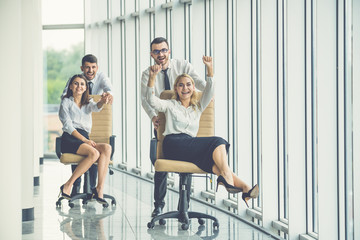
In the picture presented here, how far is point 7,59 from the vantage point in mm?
2539

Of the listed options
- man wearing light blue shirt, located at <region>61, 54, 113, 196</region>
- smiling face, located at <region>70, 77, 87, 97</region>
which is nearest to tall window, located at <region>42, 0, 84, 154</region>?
man wearing light blue shirt, located at <region>61, 54, 113, 196</region>

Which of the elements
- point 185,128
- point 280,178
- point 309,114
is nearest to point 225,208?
point 280,178

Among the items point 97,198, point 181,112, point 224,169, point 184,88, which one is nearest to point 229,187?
point 224,169

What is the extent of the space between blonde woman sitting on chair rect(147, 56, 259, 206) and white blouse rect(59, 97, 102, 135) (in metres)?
1.28

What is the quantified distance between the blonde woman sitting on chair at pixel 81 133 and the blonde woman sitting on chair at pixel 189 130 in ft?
3.61

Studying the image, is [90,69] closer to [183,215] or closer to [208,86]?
[208,86]

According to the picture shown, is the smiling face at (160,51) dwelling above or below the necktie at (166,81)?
above

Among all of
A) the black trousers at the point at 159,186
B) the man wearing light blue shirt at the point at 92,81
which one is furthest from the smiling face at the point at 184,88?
the man wearing light blue shirt at the point at 92,81

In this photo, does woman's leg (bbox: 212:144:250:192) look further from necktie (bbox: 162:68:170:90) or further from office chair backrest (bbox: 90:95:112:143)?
office chair backrest (bbox: 90:95:112:143)

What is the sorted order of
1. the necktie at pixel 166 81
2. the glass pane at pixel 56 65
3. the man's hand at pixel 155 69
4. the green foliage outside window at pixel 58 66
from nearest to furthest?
1. the man's hand at pixel 155 69
2. the necktie at pixel 166 81
3. the glass pane at pixel 56 65
4. the green foliage outside window at pixel 58 66

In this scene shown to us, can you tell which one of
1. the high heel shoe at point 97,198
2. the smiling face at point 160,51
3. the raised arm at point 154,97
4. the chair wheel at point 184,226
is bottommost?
the chair wheel at point 184,226

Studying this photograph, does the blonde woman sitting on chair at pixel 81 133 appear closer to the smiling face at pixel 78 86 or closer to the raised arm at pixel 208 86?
the smiling face at pixel 78 86

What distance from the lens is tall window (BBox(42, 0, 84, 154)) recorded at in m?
10.7

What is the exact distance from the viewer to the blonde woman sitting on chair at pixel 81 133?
518 cm
